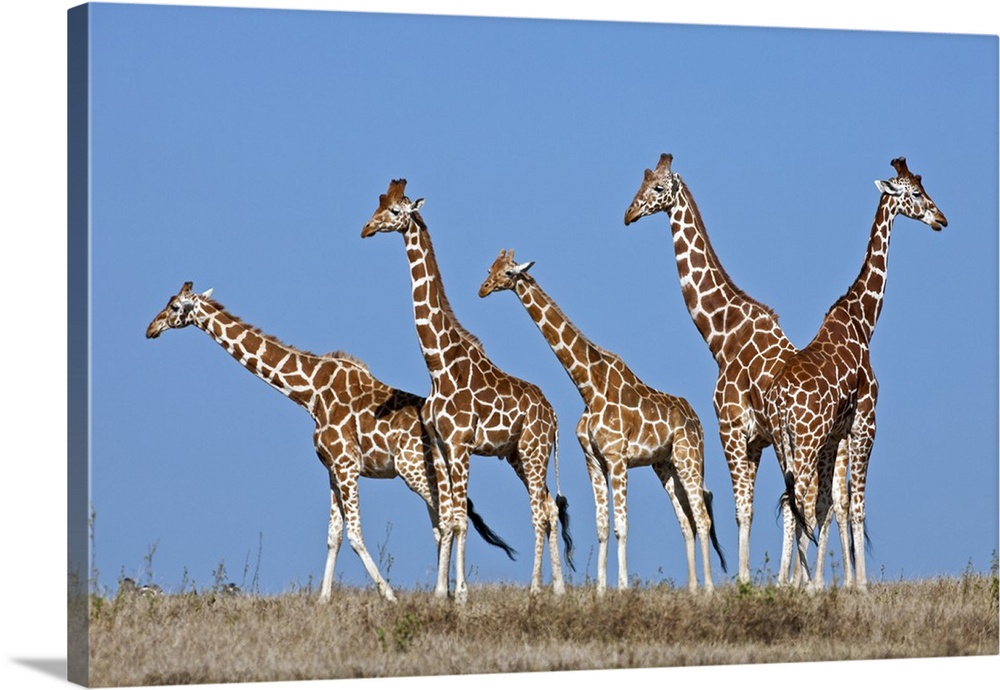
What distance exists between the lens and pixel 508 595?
1573 cm

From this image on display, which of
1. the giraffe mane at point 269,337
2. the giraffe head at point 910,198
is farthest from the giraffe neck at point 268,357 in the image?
the giraffe head at point 910,198

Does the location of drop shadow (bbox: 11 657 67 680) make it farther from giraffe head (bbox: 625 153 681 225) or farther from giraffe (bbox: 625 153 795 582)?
giraffe head (bbox: 625 153 681 225)

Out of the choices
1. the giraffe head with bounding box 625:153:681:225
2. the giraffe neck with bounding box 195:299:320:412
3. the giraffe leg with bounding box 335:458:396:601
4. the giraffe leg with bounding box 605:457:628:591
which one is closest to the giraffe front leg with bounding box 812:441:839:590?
the giraffe leg with bounding box 605:457:628:591

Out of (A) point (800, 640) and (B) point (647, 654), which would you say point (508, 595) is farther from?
(A) point (800, 640)

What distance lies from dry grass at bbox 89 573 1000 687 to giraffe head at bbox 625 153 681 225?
9.85ft

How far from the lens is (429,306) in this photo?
51.9 feet

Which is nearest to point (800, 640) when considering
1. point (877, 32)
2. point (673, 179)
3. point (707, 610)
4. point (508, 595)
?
point (707, 610)

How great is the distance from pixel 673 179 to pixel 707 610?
3.45 meters

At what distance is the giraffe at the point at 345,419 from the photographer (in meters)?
16.0

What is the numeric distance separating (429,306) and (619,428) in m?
1.79

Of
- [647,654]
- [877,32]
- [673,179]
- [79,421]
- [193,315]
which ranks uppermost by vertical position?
[877,32]

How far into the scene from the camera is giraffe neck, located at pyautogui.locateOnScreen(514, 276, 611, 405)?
52.7ft

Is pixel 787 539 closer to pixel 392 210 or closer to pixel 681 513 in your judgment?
pixel 681 513

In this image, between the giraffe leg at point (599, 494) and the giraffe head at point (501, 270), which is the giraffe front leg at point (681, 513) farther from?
the giraffe head at point (501, 270)
